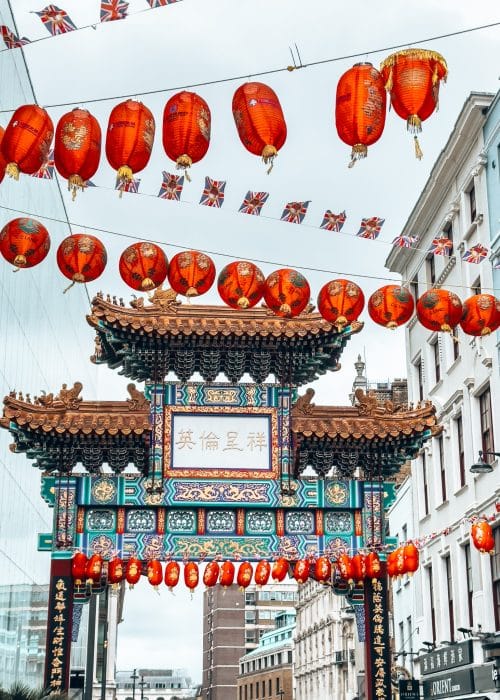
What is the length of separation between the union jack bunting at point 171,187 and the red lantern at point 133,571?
765cm

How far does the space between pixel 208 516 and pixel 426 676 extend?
462 inches

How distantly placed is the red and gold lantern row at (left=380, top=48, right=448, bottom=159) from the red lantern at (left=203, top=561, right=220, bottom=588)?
10.4 m

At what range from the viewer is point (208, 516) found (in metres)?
19.8

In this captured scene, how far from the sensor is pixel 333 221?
1446cm

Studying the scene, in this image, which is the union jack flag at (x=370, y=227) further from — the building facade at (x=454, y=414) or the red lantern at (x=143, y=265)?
the building facade at (x=454, y=414)

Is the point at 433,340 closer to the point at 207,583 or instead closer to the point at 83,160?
the point at 207,583

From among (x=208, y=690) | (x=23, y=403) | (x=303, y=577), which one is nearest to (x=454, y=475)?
(x=303, y=577)

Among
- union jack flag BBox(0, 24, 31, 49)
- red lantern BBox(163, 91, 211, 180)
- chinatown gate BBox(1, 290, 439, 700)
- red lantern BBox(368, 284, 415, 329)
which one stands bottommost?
chinatown gate BBox(1, 290, 439, 700)

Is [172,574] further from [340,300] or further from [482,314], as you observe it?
[482,314]

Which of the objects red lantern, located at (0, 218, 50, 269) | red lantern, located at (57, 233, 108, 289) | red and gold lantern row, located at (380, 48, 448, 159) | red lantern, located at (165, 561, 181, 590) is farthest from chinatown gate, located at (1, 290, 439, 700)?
red and gold lantern row, located at (380, 48, 448, 159)

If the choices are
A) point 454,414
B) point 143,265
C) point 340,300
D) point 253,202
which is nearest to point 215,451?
point 340,300

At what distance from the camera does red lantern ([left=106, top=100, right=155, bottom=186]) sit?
1233 cm

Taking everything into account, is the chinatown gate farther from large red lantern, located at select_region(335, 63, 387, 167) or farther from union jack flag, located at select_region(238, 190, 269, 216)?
large red lantern, located at select_region(335, 63, 387, 167)

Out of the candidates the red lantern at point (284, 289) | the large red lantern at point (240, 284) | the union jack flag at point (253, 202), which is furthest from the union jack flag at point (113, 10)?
the red lantern at point (284, 289)
